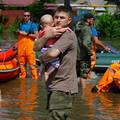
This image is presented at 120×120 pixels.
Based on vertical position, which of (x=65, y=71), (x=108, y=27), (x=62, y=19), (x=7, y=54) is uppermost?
(x=62, y=19)

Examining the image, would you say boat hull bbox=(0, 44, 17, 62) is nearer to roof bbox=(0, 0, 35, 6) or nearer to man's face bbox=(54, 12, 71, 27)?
man's face bbox=(54, 12, 71, 27)

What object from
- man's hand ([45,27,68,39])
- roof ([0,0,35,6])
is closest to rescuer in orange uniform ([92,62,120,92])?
man's hand ([45,27,68,39])

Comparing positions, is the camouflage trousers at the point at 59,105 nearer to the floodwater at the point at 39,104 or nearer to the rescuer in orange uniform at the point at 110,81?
the floodwater at the point at 39,104

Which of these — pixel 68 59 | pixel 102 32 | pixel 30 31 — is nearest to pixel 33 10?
pixel 102 32

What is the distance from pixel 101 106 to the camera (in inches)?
376

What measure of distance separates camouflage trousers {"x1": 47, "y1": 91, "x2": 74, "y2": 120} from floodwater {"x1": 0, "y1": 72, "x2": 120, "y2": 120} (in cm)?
243

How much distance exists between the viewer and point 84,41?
10.9 meters

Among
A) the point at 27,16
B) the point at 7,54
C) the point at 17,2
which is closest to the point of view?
the point at 7,54

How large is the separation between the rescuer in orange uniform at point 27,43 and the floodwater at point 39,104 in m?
0.89

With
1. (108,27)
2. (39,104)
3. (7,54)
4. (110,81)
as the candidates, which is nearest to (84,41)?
(110,81)

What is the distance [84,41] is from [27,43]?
7.56ft

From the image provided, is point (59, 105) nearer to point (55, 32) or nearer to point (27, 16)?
point (55, 32)

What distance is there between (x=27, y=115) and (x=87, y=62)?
312cm

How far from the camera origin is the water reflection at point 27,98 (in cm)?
866
